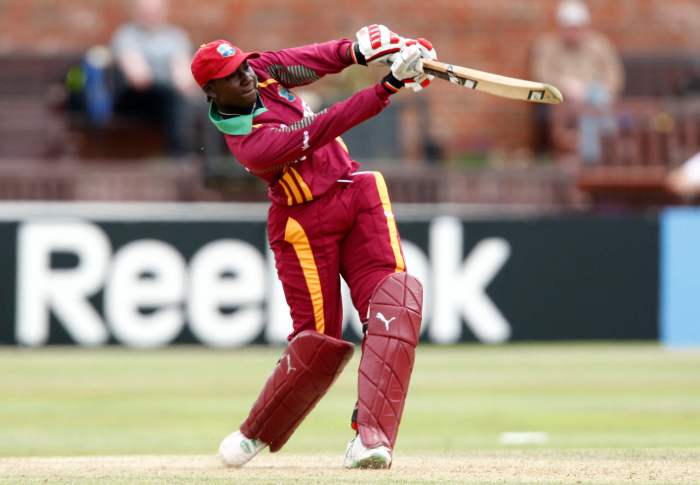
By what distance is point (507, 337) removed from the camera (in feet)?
49.1

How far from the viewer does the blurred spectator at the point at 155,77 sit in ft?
49.3

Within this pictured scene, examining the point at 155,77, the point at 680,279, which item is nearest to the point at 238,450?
the point at 155,77

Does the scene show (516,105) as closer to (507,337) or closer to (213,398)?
(507,337)

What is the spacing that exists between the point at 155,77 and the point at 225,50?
8928 millimetres

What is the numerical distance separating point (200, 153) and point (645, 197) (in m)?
4.60

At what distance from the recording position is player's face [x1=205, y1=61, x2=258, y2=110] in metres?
6.41

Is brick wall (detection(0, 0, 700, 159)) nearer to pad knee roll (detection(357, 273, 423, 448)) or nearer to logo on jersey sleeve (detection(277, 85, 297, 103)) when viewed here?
logo on jersey sleeve (detection(277, 85, 297, 103))

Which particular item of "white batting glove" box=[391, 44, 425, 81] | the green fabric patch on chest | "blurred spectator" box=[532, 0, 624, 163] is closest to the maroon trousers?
the green fabric patch on chest

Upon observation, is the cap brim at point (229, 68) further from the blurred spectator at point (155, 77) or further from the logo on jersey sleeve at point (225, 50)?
the blurred spectator at point (155, 77)

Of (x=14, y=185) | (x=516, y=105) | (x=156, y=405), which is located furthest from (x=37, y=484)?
(x=516, y=105)

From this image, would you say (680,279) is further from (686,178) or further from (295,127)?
(295,127)

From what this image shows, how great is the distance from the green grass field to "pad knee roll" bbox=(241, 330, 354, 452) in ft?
0.57

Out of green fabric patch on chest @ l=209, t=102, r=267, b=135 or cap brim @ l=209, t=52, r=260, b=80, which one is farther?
green fabric patch on chest @ l=209, t=102, r=267, b=135

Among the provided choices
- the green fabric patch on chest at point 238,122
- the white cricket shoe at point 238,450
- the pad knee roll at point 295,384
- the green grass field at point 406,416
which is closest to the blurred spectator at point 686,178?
the green grass field at point 406,416
